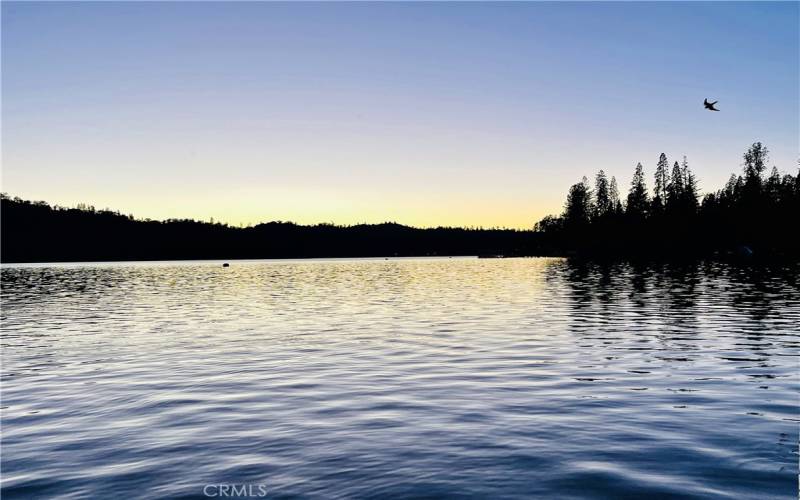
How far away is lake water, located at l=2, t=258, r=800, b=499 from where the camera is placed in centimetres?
1069

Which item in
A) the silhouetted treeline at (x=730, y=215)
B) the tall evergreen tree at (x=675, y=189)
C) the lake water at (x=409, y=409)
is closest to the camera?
the lake water at (x=409, y=409)

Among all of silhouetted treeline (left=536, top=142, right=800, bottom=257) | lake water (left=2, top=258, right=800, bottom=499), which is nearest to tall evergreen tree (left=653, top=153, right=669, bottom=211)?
silhouetted treeline (left=536, top=142, right=800, bottom=257)

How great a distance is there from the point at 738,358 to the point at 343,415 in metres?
16.3

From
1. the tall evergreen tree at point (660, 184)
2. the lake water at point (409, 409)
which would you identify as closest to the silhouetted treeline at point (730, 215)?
the tall evergreen tree at point (660, 184)

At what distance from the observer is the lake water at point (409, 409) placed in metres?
10.7

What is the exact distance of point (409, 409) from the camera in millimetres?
15914

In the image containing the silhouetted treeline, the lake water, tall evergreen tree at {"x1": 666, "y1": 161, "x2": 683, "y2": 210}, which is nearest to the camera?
the lake water
